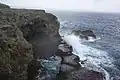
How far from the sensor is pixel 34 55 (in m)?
37.2

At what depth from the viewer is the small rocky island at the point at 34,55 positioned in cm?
2328

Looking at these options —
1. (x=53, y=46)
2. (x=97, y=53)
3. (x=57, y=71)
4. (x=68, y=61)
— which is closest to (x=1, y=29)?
(x=57, y=71)

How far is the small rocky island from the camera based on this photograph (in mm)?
23281

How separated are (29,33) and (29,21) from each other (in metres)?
3.24

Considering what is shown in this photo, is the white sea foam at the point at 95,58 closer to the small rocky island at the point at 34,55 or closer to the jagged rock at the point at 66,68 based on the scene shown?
the small rocky island at the point at 34,55

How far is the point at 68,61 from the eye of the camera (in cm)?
3553

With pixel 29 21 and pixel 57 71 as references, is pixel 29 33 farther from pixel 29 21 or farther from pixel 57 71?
pixel 57 71

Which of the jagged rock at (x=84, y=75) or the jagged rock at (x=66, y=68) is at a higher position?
the jagged rock at (x=66, y=68)

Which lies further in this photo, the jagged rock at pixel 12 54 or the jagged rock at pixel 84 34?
the jagged rock at pixel 84 34

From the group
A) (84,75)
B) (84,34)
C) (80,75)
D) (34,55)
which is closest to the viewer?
(80,75)

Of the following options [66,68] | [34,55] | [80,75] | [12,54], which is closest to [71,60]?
[66,68]

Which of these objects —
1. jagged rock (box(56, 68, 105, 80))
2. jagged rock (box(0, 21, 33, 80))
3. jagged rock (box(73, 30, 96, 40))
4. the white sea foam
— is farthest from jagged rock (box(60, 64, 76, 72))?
jagged rock (box(73, 30, 96, 40))

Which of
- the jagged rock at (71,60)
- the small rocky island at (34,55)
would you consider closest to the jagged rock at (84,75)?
the small rocky island at (34,55)

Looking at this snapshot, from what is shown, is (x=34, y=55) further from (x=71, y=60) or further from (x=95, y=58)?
(x=95, y=58)
